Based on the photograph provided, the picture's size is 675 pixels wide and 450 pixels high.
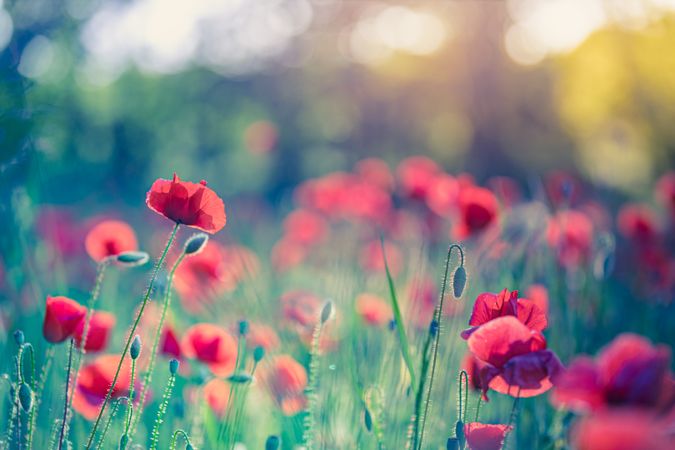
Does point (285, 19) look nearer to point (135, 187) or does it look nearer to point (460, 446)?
point (135, 187)

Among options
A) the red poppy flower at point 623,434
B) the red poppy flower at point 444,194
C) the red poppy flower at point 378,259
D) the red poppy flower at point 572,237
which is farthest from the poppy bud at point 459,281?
the red poppy flower at point 378,259

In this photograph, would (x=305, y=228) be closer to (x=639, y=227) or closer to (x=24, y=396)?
(x=639, y=227)

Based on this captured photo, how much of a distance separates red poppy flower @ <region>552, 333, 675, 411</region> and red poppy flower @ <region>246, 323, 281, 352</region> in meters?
1.16

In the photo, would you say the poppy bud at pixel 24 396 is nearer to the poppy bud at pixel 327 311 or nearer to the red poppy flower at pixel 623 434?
the poppy bud at pixel 327 311

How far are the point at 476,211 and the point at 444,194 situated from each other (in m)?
0.45

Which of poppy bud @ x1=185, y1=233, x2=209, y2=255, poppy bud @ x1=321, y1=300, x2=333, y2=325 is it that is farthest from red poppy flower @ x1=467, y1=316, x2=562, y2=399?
poppy bud @ x1=185, y1=233, x2=209, y2=255

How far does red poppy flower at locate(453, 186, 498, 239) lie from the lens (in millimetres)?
2195

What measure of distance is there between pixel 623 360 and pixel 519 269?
43.4 inches

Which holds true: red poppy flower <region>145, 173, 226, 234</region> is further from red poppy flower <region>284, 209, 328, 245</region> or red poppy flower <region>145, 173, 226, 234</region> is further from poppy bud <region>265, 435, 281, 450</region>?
red poppy flower <region>284, 209, 328, 245</region>

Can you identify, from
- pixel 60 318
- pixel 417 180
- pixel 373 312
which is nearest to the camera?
pixel 60 318

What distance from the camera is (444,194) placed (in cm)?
264

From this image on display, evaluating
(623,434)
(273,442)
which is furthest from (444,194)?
(623,434)

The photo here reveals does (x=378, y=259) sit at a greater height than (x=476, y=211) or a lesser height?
greater

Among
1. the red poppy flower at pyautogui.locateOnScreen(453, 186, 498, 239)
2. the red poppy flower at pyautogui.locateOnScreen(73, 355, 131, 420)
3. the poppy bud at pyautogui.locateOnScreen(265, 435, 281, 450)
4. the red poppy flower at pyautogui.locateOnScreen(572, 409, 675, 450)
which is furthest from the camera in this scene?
the red poppy flower at pyautogui.locateOnScreen(453, 186, 498, 239)
